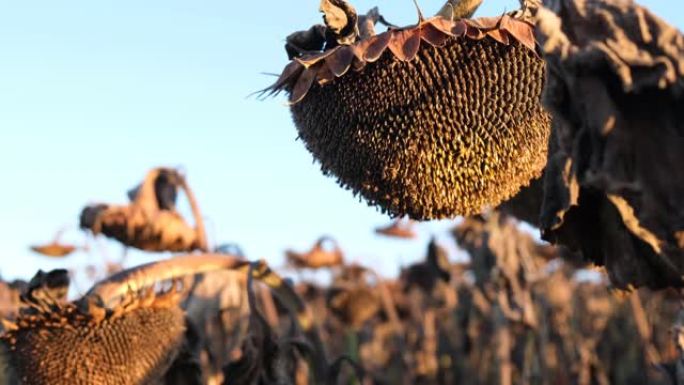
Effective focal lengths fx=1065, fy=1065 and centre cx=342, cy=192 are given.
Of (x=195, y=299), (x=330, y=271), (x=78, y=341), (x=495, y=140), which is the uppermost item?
(x=495, y=140)

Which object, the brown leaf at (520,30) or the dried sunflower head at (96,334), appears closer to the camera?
the brown leaf at (520,30)

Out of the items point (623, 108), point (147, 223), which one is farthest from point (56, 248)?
point (623, 108)

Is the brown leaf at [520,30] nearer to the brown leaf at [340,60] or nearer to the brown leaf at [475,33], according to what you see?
the brown leaf at [475,33]

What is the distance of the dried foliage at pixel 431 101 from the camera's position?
6.34ft

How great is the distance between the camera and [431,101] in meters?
1.95

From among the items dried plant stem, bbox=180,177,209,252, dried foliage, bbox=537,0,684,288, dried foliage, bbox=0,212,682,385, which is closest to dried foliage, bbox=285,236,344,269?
dried foliage, bbox=0,212,682,385

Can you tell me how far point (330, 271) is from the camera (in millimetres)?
7121

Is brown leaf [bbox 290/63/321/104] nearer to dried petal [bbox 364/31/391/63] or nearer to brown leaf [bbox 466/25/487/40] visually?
dried petal [bbox 364/31/391/63]

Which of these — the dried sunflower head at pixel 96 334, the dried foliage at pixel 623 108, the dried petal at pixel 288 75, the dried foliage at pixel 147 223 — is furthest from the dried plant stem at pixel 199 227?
the dried foliage at pixel 623 108

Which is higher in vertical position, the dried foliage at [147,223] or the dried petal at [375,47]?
the dried petal at [375,47]

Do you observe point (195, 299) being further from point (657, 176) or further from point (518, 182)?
point (657, 176)

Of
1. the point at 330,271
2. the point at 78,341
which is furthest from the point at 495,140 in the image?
the point at 330,271

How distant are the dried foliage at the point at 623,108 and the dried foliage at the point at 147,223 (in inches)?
100

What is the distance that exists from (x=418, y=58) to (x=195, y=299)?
7.32 feet
